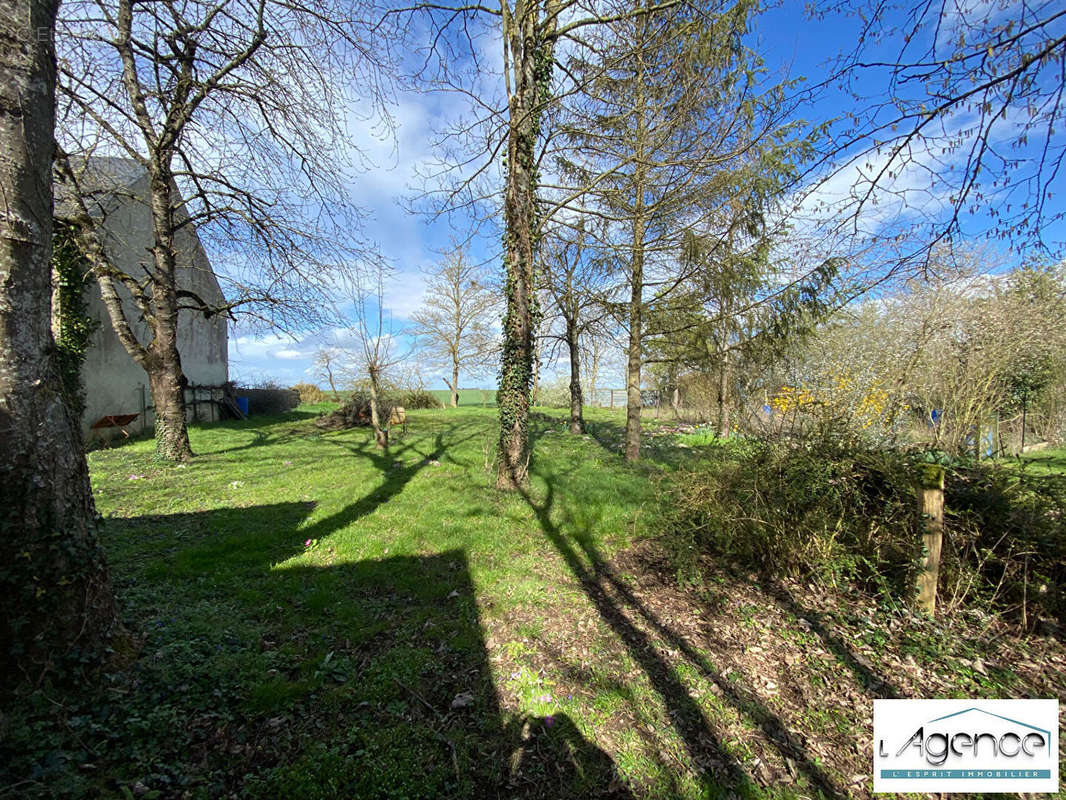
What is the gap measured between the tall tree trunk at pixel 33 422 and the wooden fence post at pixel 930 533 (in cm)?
557

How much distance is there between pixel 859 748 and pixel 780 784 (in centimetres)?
61

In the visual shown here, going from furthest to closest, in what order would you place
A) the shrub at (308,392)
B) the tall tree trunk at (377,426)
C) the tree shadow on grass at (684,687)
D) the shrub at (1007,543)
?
the shrub at (308,392) < the tall tree trunk at (377,426) < the shrub at (1007,543) < the tree shadow on grass at (684,687)

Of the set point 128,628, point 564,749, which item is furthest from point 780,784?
point 128,628

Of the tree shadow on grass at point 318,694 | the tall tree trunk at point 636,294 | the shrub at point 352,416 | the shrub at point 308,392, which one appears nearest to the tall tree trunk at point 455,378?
the shrub at point 308,392

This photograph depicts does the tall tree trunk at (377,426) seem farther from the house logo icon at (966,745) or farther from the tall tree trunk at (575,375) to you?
the house logo icon at (966,745)

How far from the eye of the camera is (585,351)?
13891mm

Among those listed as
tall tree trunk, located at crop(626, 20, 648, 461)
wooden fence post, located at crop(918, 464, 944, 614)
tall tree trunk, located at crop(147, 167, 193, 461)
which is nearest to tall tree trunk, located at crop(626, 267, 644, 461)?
tall tree trunk, located at crop(626, 20, 648, 461)

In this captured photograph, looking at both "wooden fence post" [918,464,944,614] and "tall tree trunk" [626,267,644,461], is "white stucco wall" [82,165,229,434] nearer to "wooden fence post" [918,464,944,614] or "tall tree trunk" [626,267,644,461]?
"tall tree trunk" [626,267,644,461]

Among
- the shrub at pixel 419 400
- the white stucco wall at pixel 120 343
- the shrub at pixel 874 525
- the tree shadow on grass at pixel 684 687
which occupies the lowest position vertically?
the tree shadow on grass at pixel 684 687

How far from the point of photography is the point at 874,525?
3406 mm

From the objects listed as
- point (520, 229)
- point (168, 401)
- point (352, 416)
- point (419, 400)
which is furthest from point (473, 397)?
point (520, 229)

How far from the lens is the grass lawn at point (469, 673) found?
1969 mm

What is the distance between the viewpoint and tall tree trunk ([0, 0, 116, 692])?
6.61ft

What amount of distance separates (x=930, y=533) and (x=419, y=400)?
2228 cm
